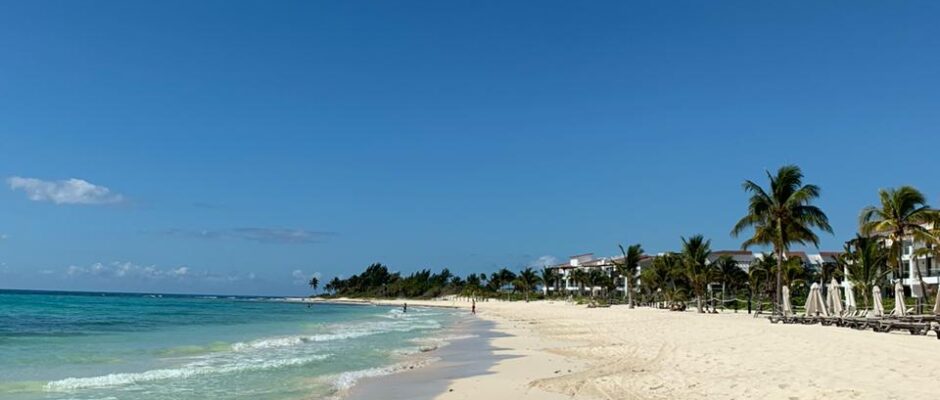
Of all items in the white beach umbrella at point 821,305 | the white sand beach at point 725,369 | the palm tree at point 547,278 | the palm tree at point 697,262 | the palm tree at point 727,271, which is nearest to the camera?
the white sand beach at point 725,369

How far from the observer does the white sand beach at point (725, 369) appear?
10.1m

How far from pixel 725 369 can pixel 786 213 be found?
24871 millimetres

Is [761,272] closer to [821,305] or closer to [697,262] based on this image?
[697,262]

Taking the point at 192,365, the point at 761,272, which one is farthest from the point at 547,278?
the point at 192,365

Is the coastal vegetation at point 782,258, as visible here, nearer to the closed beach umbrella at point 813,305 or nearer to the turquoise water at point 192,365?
the closed beach umbrella at point 813,305

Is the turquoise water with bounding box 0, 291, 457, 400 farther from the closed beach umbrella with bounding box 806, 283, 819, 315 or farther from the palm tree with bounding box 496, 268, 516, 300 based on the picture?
the palm tree with bounding box 496, 268, 516, 300

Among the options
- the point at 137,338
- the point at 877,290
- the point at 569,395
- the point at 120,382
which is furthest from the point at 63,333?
the point at 877,290

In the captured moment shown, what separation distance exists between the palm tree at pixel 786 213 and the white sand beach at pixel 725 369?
15.2m

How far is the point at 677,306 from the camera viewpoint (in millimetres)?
49656

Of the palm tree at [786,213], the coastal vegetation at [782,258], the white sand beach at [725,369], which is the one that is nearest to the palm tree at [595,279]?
the coastal vegetation at [782,258]

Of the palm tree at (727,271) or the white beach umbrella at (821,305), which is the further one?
the palm tree at (727,271)

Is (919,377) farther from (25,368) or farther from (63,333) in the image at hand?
(63,333)

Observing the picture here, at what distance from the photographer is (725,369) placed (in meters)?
12.5

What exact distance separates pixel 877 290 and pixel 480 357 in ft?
53.3
